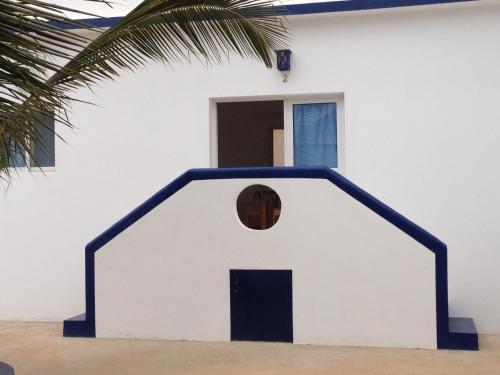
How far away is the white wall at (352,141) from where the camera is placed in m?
8.90

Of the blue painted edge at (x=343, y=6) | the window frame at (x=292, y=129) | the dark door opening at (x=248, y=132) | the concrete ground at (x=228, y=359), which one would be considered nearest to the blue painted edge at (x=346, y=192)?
the concrete ground at (x=228, y=359)

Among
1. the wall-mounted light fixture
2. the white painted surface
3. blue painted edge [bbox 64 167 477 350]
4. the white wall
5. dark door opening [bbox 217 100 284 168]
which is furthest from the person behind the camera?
dark door opening [bbox 217 100 284 168]

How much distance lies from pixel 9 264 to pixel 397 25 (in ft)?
20.5

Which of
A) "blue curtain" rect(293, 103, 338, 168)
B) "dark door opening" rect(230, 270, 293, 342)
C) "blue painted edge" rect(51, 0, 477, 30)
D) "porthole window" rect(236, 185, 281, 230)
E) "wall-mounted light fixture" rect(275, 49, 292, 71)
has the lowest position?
"dark door opening" rect(230, 270, 293, 342)

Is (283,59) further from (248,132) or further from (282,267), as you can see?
(248,132)

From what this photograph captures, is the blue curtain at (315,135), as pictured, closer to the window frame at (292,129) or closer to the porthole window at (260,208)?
the window frame at (292,129)

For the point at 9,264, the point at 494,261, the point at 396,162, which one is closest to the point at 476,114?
the point at 396,162

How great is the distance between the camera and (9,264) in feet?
33.7

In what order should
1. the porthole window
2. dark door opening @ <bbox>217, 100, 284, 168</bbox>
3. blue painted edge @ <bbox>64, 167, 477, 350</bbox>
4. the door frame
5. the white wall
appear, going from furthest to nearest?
dark door opening @ <bbox>217, 100, 284, 168</bbox>, the porthole window, the door frame, the white wall, blue painted edge @ <bbox>64, 167, 477, 350</bbox>

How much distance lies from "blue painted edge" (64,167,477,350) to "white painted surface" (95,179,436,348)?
0.07 m

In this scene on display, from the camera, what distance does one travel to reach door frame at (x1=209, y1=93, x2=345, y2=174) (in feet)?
31.5

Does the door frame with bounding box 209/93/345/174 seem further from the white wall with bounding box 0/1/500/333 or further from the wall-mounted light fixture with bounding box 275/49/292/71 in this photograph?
the wall-mounted light fixture with bounding box 275/49/292/71

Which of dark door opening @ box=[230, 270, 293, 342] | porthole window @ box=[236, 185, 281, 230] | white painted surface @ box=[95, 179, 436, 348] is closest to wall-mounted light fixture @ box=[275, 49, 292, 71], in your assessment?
porthole window @ box=[236, 185, 281, 230]

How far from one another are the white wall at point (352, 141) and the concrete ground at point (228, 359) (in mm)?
1611
